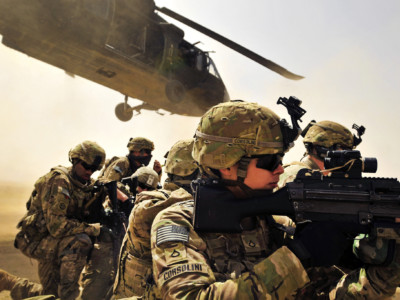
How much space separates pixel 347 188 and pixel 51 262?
4.76 metres

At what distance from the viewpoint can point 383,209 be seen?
1.81 meters

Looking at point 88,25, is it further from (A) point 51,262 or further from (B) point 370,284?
(B) point 370,284

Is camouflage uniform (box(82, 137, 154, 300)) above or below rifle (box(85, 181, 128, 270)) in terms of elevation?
below

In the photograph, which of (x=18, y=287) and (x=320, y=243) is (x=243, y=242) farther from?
(x=18, y=287)

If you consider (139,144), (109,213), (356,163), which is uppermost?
(139,144)

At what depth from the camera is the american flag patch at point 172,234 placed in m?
1.70

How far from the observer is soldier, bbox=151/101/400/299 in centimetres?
157

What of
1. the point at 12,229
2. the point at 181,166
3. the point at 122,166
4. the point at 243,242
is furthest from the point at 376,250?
the point at 12,229

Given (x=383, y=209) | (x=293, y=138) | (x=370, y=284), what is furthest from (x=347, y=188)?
(x=370, y=284)

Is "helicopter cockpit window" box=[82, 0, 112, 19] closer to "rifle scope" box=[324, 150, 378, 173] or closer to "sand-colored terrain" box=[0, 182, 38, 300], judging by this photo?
"sand-colored terrain" box=[0, 182, 38, 300]

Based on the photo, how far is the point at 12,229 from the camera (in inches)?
526

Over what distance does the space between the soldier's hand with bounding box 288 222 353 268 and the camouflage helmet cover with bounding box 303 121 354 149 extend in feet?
9.24

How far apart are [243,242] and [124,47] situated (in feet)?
30.6

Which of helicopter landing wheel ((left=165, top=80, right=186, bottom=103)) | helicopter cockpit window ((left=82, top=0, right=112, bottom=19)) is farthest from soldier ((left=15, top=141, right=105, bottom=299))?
helicopter landing wheel ((left=165, top=80, right=186, bottom=103))
